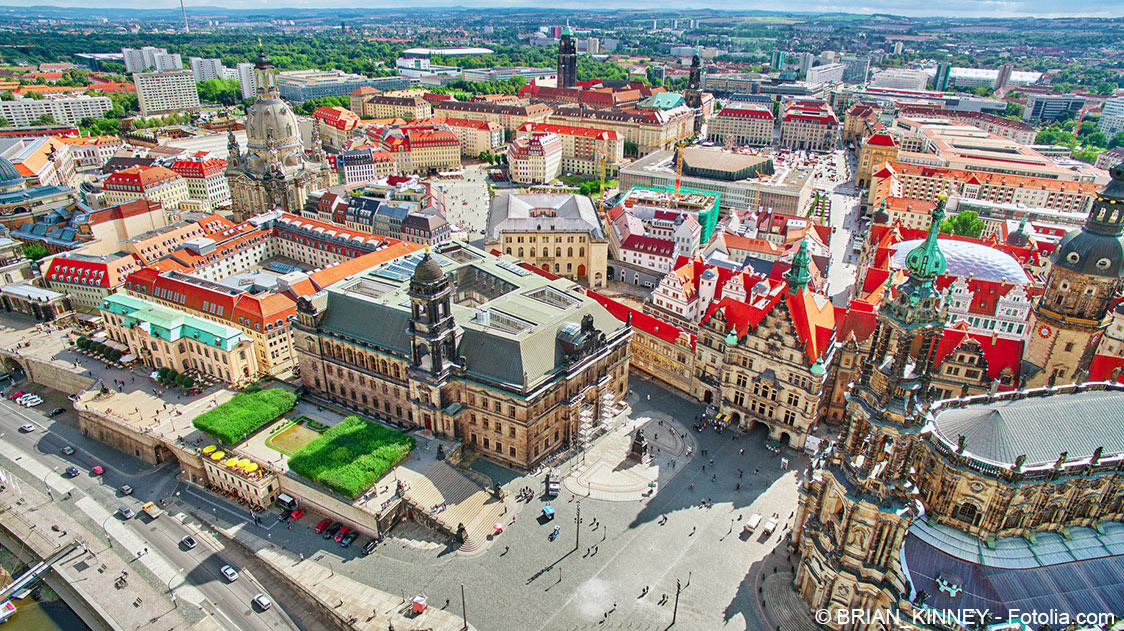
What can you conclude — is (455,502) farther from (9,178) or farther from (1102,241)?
(9,178)

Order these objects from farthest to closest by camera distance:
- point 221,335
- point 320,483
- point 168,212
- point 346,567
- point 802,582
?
point 168,212, point 221,335, point 320,483, point 346,567, point 802,582

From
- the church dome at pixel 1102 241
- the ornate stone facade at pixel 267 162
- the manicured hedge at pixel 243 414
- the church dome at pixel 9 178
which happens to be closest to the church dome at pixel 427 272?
the manicured hedge at pixel 243 414

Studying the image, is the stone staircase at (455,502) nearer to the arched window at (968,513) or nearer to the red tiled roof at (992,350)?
the arched window at (968,513)

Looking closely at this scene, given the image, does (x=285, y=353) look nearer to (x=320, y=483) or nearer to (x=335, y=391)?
(x=335, y=391)

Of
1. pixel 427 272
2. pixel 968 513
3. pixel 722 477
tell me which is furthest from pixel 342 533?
pixel 968 513

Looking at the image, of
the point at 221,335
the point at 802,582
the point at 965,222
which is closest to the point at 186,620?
the point at 221,335

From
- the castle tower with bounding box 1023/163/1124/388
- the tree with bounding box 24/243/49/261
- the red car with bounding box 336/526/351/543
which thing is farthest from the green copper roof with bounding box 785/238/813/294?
the tree with bounding box 24/243/49/261

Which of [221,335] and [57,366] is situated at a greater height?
[221,335]

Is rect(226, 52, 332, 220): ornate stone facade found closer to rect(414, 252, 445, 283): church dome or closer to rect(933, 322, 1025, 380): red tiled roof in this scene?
rect(414, 252, 445, 283): church dome
